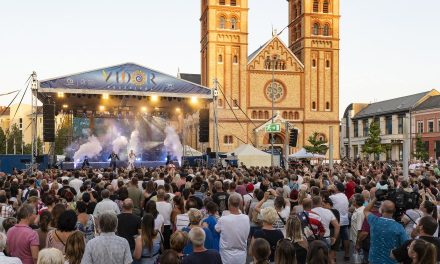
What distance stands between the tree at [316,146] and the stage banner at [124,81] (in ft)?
78.5

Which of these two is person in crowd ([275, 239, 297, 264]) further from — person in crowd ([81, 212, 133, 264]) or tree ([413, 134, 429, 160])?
tree ([413, 134, 429, 160])

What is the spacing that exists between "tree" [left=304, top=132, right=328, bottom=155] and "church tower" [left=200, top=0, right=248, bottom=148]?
718 cm

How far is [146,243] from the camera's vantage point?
19.9 feet

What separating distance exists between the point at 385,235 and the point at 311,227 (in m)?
1.17

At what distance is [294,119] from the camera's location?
172ft

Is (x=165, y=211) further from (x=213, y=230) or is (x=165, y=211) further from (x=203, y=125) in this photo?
(x=203, y=125)

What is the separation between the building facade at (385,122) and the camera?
Result: 219ft

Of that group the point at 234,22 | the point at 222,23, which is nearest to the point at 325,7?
the point at 234,22

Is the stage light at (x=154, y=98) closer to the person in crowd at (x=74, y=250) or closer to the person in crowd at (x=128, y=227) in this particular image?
the person in crowd at (x=128, y=227)

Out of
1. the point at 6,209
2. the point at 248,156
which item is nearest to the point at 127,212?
the point at 6,209

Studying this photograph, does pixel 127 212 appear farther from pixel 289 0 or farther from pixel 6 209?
pixel 289 0

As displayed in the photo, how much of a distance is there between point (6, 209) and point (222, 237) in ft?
11.9

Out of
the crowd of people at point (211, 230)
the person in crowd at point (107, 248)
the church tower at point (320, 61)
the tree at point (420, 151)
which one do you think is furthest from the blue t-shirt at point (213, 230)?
the tree at point (420, 151)

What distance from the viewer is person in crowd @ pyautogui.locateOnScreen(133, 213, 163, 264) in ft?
Result: 19.6
